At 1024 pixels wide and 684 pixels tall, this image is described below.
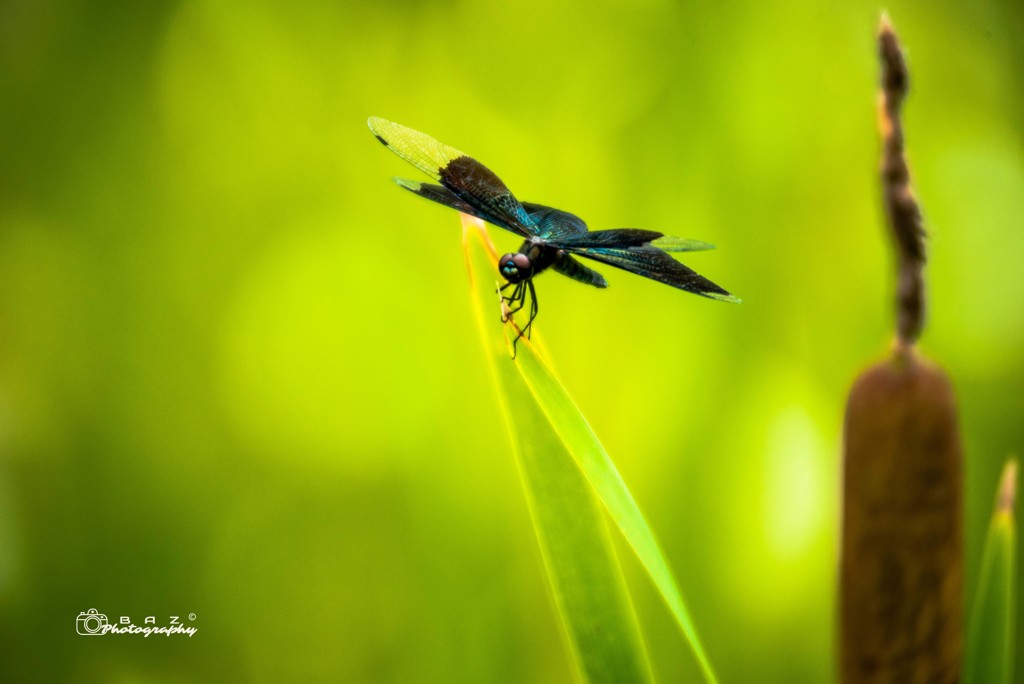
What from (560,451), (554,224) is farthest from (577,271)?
(560,451)

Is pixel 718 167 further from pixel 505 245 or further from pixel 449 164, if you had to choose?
pixel 449 164

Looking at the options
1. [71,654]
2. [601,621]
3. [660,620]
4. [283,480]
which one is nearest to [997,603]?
[601,621]

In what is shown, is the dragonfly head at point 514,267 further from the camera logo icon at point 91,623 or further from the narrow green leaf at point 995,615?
the camera logo icon at point 91,623

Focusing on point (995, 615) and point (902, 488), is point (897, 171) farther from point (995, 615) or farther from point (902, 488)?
point (995, 615)

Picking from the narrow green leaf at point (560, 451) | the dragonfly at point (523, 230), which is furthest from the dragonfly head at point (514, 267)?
the narrow green leaf at point (560, 451)

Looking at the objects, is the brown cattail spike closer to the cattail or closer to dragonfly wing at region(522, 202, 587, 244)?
the cattail
